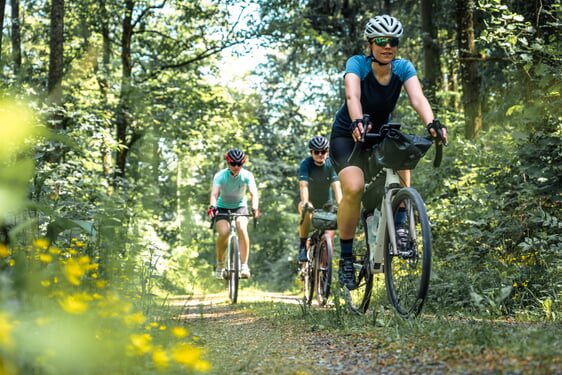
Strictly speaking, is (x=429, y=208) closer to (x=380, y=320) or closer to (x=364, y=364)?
(x=380, y=320)

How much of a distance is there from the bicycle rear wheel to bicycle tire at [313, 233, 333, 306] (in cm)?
262

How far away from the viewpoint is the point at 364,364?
2.79 metres

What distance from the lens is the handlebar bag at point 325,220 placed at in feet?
23.3

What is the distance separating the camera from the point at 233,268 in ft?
27.7

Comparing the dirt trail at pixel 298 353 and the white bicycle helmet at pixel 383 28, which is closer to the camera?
the dirt trail at pixel 298 353

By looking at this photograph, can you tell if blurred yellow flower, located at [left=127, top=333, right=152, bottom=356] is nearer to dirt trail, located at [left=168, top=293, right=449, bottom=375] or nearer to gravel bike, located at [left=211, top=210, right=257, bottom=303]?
dirt trail, located at [left=168, top=293, right=449, bottom=375]

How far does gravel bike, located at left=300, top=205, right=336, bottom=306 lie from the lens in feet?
23.3

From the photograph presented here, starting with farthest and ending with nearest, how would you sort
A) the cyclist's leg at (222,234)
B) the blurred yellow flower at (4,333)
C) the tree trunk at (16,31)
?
the tree trunk at (16,31), the cyclist's leg at (222,234), the blurred yellow flower at (4,333)

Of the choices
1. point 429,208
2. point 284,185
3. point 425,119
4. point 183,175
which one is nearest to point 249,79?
point 284,185

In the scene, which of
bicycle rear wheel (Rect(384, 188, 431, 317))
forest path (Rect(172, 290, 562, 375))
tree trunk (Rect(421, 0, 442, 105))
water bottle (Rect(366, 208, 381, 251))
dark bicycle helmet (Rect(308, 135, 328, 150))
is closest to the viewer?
forest path (Rect(172, 290, 562, 375))

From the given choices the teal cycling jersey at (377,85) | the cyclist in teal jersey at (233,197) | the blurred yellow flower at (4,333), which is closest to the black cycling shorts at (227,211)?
the cyclist in teal jersey at (233,197)

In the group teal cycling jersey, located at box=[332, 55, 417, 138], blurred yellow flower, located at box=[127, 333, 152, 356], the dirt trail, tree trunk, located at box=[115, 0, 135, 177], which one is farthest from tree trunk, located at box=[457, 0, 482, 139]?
blurred yellow flower, located at box=[127, 333, 152, 356]

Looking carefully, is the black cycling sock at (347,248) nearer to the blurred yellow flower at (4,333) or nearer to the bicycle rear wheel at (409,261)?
the bicycle rear wheel at (409,261)

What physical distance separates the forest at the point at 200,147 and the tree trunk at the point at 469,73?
4 centimetres
